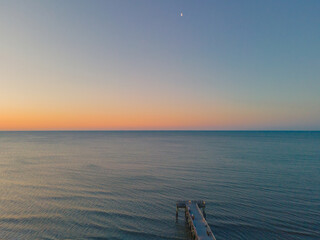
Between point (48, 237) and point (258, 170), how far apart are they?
45.7m

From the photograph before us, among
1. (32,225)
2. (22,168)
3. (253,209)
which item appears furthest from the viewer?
(22,168)

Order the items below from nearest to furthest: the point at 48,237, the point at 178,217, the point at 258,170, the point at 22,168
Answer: the point at 48,237 → the point at 178,217 → the point at 258,170 → the point at 22,168

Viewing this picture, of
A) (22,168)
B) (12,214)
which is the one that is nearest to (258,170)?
(12,214)

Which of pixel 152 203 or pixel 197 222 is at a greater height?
pixel 197 222

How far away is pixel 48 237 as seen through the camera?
1984cm

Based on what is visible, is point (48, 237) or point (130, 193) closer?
point (48, 237)

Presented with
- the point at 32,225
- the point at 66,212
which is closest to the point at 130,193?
the point at 66,212

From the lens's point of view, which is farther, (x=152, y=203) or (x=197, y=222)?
(x=152, y=203)

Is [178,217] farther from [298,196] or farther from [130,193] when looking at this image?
[298,196]

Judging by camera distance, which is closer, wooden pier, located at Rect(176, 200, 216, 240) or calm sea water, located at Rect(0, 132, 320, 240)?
wooden pier, located at Rect(176, 200, 216, 240)

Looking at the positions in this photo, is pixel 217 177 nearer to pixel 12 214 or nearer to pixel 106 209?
pixel 106 209

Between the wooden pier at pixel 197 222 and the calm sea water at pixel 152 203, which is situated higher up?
the wooden pier at pixel 197 222

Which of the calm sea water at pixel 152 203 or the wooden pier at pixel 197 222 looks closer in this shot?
the wooden pier at pixel 197 222

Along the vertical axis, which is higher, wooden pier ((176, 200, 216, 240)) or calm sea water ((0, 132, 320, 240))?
wooden pier ((176, 200, 216, 240))
